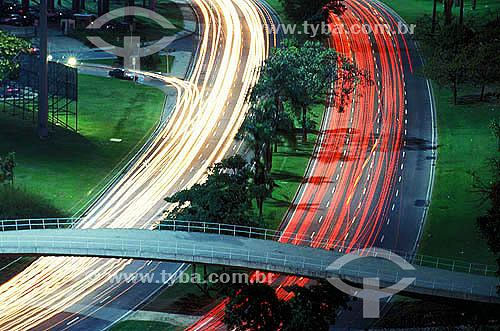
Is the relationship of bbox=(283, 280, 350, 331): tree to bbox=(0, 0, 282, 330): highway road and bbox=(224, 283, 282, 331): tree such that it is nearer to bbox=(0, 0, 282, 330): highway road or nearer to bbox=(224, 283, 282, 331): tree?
bbox=(224, 283, 282, 331): tree

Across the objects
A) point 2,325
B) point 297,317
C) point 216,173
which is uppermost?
point 216,173

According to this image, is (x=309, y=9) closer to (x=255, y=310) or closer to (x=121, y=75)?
(x=121, y=75)

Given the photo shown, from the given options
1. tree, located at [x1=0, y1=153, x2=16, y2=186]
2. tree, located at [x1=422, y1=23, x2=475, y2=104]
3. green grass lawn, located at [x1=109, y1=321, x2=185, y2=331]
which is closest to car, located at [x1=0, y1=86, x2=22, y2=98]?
tree, located at [x1=0, y1=153, x2=16, y2=186]

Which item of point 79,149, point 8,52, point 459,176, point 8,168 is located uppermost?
point 8,52

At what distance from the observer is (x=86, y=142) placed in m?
120

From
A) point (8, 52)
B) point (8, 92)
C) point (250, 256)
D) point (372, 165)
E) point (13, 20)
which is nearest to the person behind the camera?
point (250, 256)

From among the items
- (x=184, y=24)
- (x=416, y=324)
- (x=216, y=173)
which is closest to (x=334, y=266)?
(x=416, y=324)

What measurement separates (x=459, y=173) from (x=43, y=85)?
50748mm

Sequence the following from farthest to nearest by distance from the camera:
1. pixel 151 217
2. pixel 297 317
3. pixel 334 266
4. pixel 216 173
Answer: pixel 151 217 < pixel 216 173 < pixel 334 266 < pixel 297 317

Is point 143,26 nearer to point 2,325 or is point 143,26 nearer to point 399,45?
point 399,45

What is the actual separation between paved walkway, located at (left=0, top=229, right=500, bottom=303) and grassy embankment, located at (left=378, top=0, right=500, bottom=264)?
20.8 metres

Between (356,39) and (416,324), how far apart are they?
93.0m

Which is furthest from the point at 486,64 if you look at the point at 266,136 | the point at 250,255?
the point at 250,255

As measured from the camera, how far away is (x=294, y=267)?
68.8 meters
